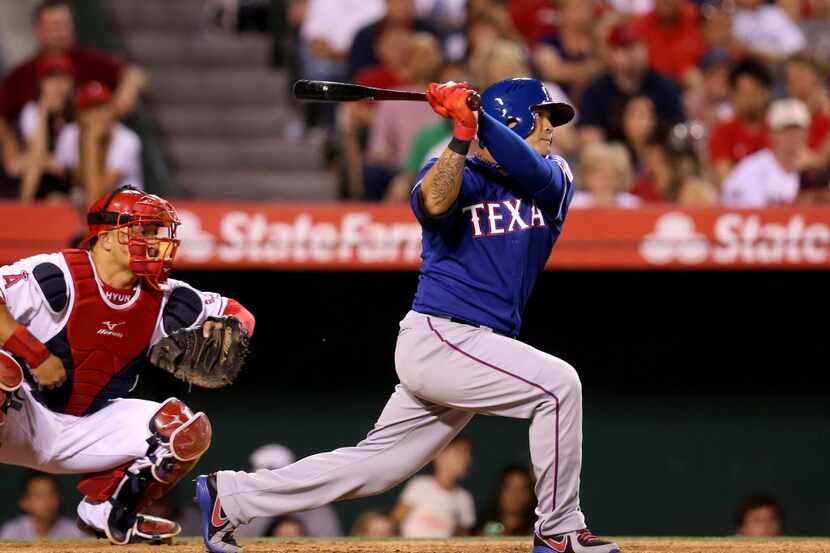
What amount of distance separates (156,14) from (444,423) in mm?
5095

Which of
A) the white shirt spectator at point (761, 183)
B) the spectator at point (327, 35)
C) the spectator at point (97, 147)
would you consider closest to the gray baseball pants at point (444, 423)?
the spectator at point (97, 147)

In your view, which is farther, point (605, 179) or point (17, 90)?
point (17, 90)

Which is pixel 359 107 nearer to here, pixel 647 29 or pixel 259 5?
pixel 259 5

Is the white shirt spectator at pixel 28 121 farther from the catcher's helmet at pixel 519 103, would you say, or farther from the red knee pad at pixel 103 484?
the catcher's helmet at pixel 519 103

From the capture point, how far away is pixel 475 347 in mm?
3936

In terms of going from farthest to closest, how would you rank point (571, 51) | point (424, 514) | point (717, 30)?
point (717, 30), point (571, 51), point (424, 514)

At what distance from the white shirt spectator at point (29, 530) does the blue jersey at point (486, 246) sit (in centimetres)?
347

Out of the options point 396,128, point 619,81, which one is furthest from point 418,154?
point 619,81

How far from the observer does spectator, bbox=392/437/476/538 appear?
22.3 ft

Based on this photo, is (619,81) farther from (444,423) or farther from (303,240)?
(444,423)

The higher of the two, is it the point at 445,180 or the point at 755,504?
the point at 445,180

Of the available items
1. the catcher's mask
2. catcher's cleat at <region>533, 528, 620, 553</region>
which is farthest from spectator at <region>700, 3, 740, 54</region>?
catcher's cleat at <region>533, 528, 620, 553</region>

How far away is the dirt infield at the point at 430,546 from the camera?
4.41m

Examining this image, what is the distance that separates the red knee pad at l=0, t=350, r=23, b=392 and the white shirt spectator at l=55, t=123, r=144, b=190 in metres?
2.83
